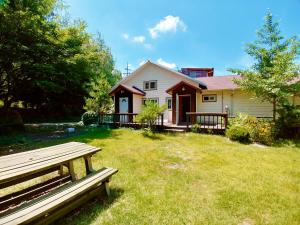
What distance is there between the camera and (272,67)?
439 inches

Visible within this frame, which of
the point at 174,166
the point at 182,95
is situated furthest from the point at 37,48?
the point at 174,166

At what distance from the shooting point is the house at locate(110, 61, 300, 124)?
14359 millimetres

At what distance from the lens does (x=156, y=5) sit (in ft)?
40.5

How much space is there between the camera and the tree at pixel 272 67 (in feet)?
33.6

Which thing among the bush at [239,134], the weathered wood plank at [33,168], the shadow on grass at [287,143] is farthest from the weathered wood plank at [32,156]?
the shadow on grass at [287,143]

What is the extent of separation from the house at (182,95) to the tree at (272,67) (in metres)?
1.87

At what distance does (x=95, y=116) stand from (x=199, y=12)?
35.4 ft

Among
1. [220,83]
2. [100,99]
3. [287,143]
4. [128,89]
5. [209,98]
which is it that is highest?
[220,83]

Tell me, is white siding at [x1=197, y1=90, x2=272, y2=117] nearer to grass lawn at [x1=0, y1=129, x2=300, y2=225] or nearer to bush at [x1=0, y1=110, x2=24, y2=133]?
grass lawn at [x1=0, y1=129, x2=300, y2=225]

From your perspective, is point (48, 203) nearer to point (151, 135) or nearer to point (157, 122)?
point (151, 135)

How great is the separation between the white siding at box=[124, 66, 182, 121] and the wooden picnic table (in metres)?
→ 12.9

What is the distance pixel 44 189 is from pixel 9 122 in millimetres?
10960

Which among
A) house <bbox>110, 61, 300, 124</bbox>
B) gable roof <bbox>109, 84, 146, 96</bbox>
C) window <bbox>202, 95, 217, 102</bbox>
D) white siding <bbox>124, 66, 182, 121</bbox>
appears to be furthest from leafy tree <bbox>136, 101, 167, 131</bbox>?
window <bbox>202, 95, 217, 102</bbox>

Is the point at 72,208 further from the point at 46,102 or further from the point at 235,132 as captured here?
the point at 46,102
